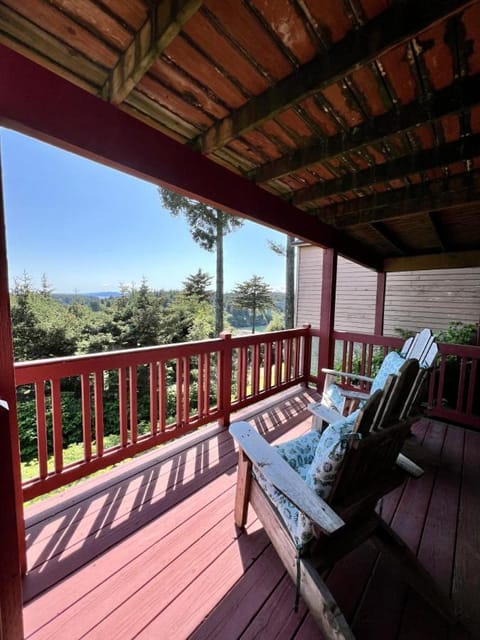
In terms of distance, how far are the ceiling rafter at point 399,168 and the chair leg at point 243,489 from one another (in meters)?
2.47

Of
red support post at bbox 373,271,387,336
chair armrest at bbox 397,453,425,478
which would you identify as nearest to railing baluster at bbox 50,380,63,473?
chair armrest at bbox 397,453,425,478

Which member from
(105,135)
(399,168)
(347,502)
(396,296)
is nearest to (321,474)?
(347,502)

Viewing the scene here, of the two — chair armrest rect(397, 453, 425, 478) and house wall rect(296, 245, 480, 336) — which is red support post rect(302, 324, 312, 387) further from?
house wall rect(296, 245, 480, 336)

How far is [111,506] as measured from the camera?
1.83 meters

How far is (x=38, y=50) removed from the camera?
4.03 ft

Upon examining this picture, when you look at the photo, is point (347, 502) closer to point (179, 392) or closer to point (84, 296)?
point (179, 392)

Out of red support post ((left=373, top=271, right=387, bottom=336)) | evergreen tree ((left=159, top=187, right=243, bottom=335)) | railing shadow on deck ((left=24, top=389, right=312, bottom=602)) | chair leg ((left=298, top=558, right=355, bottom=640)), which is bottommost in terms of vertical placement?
railing shadow on deck ((left=24, top=389, right=312, bottom=602))

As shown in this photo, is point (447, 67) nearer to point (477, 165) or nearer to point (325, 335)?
point (477, 165)

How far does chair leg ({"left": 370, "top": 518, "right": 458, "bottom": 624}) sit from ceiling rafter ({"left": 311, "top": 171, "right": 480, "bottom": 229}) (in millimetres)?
2949

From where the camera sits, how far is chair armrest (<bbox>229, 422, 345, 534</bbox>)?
92 cm

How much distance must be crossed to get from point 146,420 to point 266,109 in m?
6.88

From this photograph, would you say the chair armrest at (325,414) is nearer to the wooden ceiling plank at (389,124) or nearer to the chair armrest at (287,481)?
the chair armrest at (287,481)

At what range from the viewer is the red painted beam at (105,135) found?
118cm

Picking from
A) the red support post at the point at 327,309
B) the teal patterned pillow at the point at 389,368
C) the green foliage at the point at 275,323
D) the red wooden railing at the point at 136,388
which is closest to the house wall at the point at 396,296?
the green foliage at the point at 275,323
